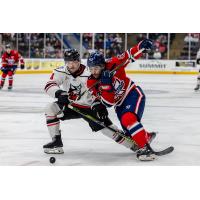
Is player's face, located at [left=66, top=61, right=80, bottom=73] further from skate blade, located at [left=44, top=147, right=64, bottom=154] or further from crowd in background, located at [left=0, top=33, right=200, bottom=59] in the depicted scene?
crowd in background, located at [left=0, top=33, right=200, bottom=59]

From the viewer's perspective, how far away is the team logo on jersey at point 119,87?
3896mm

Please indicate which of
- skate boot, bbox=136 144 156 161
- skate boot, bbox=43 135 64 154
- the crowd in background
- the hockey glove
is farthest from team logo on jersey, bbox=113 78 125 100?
the crowd in background

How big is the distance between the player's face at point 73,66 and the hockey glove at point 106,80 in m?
0.29

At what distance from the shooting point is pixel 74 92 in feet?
13.5

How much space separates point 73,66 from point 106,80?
0.33m

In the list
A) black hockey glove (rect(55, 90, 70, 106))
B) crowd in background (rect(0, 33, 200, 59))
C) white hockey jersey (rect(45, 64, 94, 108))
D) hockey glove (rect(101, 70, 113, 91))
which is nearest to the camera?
hockey glove (rect(101, 70, 113, 91))

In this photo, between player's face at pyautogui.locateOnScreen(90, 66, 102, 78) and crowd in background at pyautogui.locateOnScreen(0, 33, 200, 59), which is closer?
player's face at pyautogui.locateOnScreen(90, 66, 102, 78)

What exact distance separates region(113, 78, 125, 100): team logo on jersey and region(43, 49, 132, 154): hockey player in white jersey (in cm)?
14

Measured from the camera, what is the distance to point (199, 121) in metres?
6.05

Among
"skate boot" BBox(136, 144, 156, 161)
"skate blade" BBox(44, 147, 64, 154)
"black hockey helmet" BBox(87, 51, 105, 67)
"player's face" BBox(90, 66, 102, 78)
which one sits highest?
"black hockey helmet" BBox(87, 51, 105, 67)

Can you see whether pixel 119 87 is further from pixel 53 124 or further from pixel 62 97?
pixel 53 124

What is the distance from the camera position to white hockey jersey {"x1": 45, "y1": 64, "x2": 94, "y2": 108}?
398 centimetres

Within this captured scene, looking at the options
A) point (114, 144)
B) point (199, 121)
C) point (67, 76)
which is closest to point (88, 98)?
point (67, 76)

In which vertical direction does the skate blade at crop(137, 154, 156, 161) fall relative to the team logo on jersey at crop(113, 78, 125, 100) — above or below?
below
